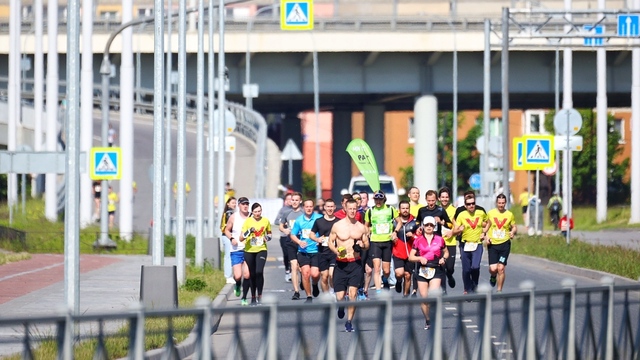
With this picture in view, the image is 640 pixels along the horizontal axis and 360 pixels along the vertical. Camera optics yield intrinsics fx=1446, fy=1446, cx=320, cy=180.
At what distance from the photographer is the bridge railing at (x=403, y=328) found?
9.41m

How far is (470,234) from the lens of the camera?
21.7 meters

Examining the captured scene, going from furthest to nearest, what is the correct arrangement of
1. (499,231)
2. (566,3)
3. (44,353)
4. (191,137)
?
1. (191,137)
2. (566,3)
3. (499,231)
4. (44,353)

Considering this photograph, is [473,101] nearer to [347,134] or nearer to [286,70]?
[347,134]

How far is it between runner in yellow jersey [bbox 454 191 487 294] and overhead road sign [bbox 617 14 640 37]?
1601 centimetres

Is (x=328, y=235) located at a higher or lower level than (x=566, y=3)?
lower

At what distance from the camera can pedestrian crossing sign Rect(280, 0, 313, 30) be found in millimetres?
33906

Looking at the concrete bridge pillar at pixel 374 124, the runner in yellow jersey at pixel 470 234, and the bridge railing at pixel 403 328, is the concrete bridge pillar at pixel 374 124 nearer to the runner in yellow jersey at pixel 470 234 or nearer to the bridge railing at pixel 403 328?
the runner in yellow jersey at pixel 470 234

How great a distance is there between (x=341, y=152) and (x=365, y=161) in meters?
49.3

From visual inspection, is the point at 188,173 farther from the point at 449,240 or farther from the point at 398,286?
the point at 449,240

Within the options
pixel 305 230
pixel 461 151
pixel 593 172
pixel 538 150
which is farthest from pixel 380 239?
pixel 461 151

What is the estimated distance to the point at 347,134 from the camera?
249 ft

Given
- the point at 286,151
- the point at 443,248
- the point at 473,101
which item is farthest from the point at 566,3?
the point at 443,248

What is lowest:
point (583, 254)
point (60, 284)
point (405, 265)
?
point (60, 284)

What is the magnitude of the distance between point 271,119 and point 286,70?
38.6 metres
